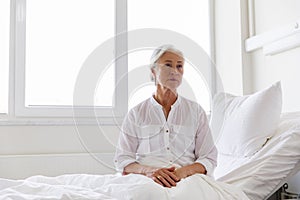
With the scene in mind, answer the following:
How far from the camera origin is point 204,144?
1604 millimetres

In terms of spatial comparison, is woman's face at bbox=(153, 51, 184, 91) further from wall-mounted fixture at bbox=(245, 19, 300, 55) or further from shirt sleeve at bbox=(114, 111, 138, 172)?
wall-mounted fixture at bbox=(245, 19, 300, 55)

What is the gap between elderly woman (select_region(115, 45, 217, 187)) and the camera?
5.03 ft

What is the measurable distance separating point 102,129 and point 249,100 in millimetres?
711

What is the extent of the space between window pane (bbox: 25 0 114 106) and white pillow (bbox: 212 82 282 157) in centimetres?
114

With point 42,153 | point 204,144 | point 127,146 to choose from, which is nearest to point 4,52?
point 42,153

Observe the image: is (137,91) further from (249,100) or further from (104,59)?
(249,100)

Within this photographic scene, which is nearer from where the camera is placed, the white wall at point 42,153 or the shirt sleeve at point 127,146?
the shirt sleeve at point 127,146

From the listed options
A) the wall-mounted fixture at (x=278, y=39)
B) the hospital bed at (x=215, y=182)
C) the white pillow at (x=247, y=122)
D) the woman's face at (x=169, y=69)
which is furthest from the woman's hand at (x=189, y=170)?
the wall-mounted fixture at (x=278, y=39)

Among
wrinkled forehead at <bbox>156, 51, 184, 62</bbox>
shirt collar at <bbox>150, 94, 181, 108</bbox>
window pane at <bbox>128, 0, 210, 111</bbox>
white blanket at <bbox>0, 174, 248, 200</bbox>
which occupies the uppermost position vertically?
window pane at <bbox>128, 0, 210, 111</bbox>

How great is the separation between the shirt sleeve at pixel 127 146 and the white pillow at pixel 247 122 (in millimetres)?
370

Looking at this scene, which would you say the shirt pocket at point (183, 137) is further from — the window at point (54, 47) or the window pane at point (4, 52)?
the window pane at point (4, 52)

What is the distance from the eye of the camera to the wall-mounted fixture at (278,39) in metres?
1.97

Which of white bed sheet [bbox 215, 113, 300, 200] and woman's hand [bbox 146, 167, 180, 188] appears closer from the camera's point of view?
woman's hand [bbox 146, 167, 180, 188]

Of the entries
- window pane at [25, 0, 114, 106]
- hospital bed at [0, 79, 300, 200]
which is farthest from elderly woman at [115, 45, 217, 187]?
window pane at [25, 0, 114, 106]
